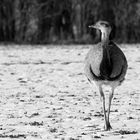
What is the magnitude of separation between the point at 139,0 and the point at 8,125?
106 feet

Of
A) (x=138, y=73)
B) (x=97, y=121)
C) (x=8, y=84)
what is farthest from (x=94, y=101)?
(x=138, y=73)

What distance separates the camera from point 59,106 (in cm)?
1084

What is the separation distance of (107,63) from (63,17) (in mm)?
31725

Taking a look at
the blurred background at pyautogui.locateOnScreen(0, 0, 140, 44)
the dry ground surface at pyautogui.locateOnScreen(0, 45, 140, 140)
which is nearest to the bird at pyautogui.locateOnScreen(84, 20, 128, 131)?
the dry ground surface at pyautogui.locateOnScreen(0, 45, 140, 140)

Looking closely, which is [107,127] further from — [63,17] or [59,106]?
[63,17]

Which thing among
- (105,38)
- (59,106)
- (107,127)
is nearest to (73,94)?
(59,106)

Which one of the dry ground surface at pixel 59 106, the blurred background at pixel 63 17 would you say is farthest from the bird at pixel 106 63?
the blurred background at pixel 63 17

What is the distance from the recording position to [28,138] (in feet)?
26.0

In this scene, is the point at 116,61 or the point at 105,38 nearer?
the point at 116,61

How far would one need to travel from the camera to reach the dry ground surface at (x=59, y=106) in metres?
8.31

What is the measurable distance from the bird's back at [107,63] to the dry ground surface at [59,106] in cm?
82

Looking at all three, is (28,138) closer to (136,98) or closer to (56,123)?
(56,123)

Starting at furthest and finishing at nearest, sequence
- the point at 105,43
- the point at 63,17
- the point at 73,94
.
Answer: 1. the point at 63,17
2. the point at 73,94
3. the point at 105,43

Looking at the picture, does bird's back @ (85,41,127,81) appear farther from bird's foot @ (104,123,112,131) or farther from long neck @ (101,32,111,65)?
bird's foot @ (104,123,112,131)
